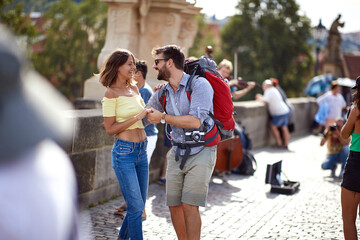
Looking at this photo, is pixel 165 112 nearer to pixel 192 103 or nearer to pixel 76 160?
pixel 192 103

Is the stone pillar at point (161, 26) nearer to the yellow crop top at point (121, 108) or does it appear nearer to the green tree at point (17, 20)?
the yellow crop top at point (121, 108)

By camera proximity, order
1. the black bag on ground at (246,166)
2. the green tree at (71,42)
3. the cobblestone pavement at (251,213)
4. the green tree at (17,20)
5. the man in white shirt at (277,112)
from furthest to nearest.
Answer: the green tree at (71,42) < the green tree at (17,20) < the man in white shirt at (277,112) < the black bag on ground at (246,166) < the cobblestone pavement at (251,213)

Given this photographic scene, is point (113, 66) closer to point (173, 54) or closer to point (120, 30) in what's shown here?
point (173, 54)

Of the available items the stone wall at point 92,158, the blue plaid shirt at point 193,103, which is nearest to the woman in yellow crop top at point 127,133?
the blue plaid shirt at point 193,103

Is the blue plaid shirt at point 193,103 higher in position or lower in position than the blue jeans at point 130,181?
higher

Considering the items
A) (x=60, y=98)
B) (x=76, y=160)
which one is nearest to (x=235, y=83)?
(x=76, y=160)

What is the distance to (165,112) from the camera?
4.29 metres

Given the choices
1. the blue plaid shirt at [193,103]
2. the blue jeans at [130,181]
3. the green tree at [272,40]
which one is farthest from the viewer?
the green tree at [272,40]

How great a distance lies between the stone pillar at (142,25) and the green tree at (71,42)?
42338 mm

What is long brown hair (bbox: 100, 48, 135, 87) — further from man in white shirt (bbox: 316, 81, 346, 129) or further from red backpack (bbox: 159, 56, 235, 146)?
man in white shirt (bbox: 316, 81, 346, 129)

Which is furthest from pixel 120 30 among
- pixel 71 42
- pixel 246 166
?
pixel 71 42

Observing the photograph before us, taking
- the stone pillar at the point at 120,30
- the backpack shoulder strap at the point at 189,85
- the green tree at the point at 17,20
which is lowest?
the backpack shoulder strap at the point at 189,85

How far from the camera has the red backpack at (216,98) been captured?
417 centimetres

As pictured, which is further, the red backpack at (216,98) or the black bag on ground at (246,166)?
the black bag on ground at (246,166)
